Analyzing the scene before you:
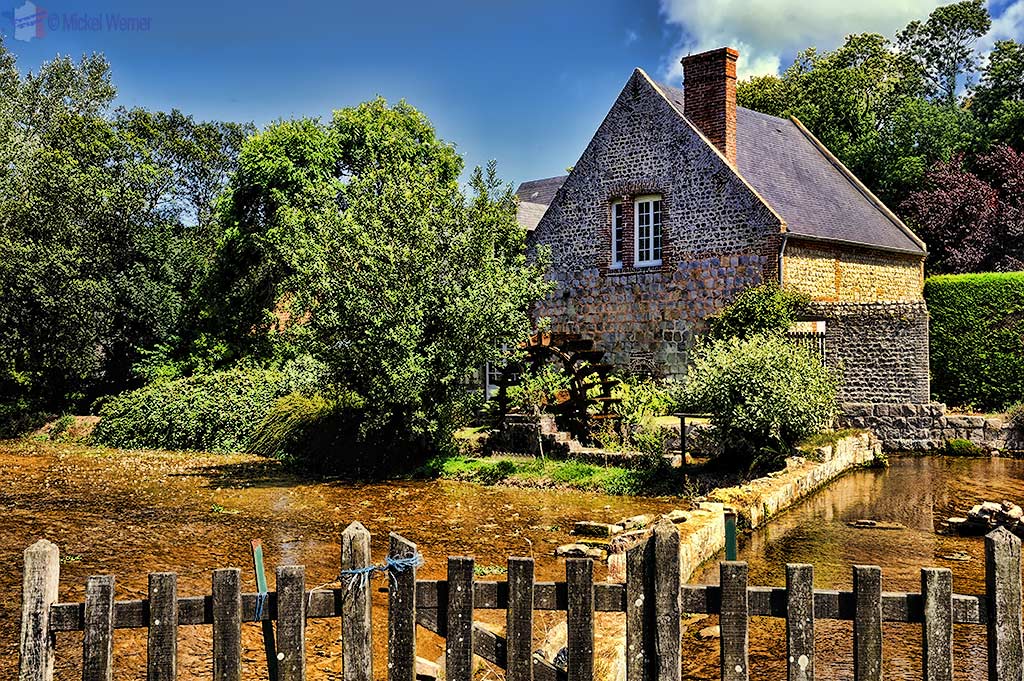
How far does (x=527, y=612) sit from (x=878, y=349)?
1691 cm

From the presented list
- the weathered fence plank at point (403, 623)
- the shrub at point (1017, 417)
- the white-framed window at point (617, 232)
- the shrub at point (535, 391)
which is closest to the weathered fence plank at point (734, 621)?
the weathered fence plank at point (403, 623)

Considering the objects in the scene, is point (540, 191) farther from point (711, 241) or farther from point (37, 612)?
point (37, 612)

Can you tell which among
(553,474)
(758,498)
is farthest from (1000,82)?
(758,498)

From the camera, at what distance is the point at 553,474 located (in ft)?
51.0

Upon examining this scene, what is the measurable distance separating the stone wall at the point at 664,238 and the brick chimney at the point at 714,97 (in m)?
0.61

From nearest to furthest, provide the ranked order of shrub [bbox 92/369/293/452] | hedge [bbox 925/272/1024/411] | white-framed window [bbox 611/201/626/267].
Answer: hedge [bbox 925/272/1024/411] < shrub [bbox 92/369/293/452] < white-framed window [bbox 611/201/626/267]

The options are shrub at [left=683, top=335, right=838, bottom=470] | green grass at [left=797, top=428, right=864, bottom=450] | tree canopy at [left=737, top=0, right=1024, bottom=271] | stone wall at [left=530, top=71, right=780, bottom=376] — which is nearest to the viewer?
shrub at [left=683, top=335, right=838, bottom=470]

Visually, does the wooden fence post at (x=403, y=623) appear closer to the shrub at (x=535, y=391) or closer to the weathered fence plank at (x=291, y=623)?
the weathered fence plank at (x=291, y=623)

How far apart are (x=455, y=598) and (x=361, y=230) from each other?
40.7ft

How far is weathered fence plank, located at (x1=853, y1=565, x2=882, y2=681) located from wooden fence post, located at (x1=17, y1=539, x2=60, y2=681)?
11.7ft

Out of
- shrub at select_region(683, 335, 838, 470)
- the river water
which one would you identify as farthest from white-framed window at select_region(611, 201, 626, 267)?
shrub at select_region(683, 335, 838, 470)

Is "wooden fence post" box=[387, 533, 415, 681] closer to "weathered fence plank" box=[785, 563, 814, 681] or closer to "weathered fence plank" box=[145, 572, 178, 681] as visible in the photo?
"weathered fence plank" box=[145, 572, 178, 681]

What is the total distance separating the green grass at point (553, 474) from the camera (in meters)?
14.5

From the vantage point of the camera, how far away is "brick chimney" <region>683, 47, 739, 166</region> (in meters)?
21.4
